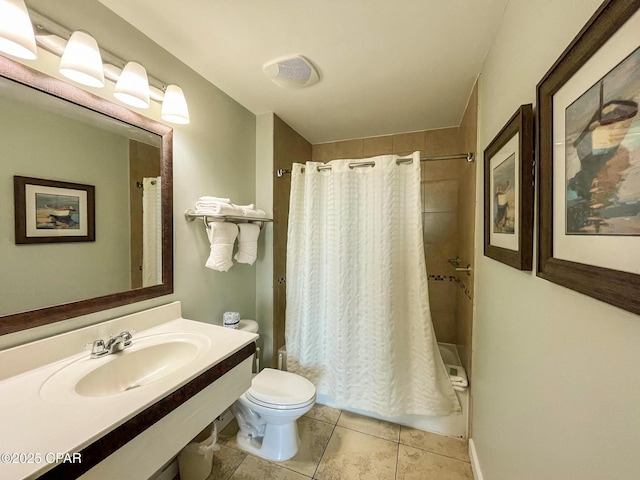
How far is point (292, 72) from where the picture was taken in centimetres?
146

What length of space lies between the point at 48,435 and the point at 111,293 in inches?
25.2

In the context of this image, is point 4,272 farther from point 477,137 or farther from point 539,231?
point 477,137

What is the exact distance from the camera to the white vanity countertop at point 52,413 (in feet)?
1.69

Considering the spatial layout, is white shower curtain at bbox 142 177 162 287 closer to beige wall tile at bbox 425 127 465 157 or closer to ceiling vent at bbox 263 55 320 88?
ceiling vent at bbox 263 55 320 88

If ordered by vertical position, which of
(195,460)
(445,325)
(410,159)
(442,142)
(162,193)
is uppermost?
(442,142)

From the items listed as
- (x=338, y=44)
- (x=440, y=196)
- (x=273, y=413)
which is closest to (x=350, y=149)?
(x=440, y=196)

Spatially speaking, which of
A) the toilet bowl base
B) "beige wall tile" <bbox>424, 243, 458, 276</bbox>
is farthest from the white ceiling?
the toilet bowl base

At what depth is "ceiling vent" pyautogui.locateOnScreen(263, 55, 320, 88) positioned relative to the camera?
4.54ft

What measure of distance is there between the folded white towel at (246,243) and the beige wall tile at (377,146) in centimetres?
152

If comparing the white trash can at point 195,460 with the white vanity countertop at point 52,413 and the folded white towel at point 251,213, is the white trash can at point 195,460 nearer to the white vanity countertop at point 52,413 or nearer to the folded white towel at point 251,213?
the white vanity countertop at point 52,413

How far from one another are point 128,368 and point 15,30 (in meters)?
1.23

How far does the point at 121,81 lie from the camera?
104cm

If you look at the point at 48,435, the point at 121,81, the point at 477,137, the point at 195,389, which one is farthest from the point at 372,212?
the point at 48,435

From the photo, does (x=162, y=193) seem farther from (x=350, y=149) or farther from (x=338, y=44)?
(x=350, y=149)
